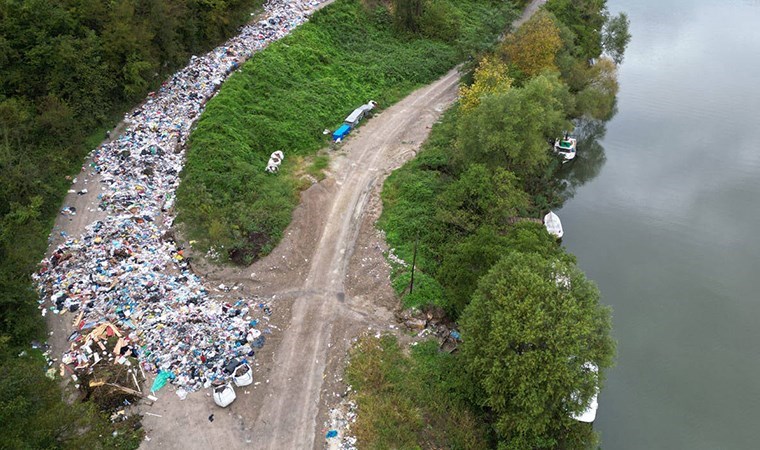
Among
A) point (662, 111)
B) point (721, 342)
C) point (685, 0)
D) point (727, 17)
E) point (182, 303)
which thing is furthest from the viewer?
point (685, 0)

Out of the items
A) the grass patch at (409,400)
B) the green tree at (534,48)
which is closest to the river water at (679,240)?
the grass patch at (409,400)

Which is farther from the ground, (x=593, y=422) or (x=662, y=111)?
(x=662, y=111)

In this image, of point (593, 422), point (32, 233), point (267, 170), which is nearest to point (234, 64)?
point (267, 170)

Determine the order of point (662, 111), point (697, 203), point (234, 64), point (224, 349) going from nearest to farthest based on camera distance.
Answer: point (224, 349)
point (697, 203)
point (234, 64)
point (662, 111)

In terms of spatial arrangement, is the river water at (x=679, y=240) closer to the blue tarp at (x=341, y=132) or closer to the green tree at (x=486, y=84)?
the green tree at (x=486, y=84)

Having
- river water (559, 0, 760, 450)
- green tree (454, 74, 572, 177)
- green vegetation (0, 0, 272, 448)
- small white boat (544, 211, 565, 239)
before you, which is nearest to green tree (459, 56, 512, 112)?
green tree (454, 74, 572, 177)

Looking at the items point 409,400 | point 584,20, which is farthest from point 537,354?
point 584,20

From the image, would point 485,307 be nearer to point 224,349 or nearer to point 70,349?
point 224,349
